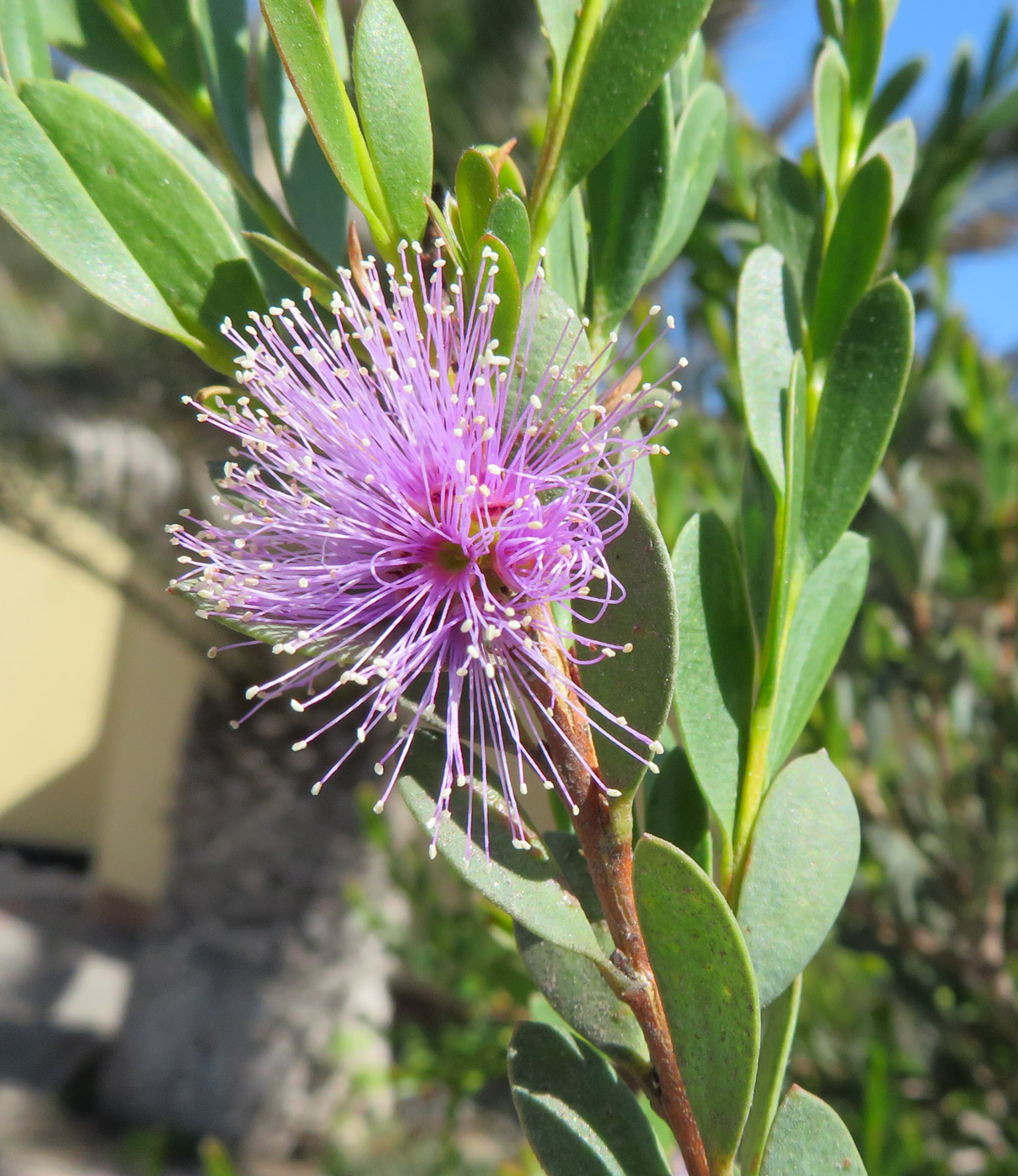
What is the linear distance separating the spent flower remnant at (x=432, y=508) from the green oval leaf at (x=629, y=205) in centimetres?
5

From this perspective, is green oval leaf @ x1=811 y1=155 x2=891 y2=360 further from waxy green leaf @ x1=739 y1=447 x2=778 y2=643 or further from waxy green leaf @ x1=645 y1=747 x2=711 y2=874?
waxy green leaf @ x1=645 y1=747 x2=711 y2=874

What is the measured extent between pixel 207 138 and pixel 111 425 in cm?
368

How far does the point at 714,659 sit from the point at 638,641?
0.08m

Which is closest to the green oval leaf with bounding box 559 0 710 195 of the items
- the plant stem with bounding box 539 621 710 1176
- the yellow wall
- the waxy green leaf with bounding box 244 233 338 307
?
the waxy green leaf with bounding box 244 233 338 307

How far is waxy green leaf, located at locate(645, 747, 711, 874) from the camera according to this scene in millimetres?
479

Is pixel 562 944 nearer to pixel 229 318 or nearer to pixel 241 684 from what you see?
pixel 229 318

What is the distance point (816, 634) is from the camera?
49 centimetres

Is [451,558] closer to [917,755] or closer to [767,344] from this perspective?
[767,344]

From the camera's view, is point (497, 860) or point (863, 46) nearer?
point (497, 860)

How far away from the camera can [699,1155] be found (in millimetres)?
396

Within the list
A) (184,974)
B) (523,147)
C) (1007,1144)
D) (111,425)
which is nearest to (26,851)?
(184,974)

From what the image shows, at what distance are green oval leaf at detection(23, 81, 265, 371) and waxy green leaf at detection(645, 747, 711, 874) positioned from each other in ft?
0.98

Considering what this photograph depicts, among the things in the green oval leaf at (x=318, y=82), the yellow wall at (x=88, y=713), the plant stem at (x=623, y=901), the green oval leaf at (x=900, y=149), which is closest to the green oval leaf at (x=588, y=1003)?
the plant stem at (x=623, y=901)

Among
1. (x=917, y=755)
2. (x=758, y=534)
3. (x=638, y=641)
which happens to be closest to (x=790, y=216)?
(x=758, y=534)
